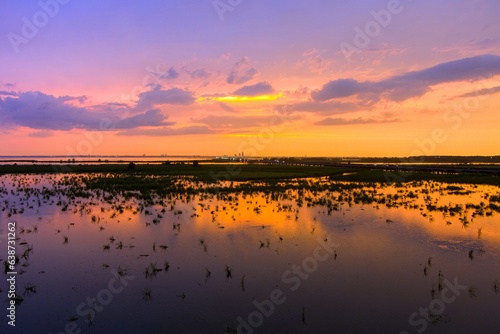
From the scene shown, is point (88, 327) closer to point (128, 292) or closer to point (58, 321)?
point (58, 321)

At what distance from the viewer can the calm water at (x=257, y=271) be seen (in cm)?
840

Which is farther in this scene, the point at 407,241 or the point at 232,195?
the point at 232,195

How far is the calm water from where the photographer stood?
8398 millimetres

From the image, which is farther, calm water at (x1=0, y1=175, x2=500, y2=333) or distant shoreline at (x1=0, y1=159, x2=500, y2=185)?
distant shoreline at (x1=0, y1=159, x2=500, y2=185)

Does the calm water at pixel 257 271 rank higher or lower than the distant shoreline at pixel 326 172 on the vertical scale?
lower

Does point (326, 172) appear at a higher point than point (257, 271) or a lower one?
higher

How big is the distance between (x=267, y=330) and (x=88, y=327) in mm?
4024

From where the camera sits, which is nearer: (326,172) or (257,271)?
(257,271)

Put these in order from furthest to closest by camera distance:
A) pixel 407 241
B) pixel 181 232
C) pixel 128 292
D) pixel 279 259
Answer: pixel 181 232, pixel 407 241, pixel 279 259, pixel 128 292

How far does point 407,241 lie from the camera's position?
15.4 m

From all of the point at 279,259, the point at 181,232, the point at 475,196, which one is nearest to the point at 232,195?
the point at 181,232

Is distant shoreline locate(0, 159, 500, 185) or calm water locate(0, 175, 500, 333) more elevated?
distant shoreline locate(0, 159, 500, 185)

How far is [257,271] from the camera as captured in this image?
1162 centimetres

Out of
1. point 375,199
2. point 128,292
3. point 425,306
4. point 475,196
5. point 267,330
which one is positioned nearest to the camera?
point 267,330
